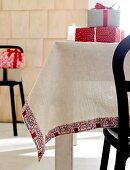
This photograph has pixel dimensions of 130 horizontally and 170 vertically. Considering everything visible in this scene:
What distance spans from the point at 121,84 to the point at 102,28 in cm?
48

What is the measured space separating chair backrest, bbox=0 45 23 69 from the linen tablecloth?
1879 millimetres

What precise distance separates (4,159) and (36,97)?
133cm

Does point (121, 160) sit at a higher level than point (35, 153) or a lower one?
higher

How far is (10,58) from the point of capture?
10.1 feet

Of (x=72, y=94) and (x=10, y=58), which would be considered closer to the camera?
(x=72, y=94)

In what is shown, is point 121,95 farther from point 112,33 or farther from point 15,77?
point 15,77

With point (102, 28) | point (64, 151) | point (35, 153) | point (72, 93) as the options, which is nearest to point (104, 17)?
point (102, 28)

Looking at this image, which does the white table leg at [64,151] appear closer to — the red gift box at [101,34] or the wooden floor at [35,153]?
the red gift box at [101,34]

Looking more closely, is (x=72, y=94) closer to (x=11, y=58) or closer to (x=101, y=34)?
(x=101, y=34)

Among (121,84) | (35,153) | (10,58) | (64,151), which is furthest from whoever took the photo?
(10,58)

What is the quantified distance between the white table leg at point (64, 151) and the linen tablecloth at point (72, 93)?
0.31m

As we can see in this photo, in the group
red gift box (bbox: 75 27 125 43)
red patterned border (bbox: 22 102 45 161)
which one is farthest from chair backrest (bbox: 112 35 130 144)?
red gift box (bbox: 75 27 125 43)

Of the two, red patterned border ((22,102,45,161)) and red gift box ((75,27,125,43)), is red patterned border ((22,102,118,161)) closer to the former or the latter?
red patterned border ((22,102,45,161))

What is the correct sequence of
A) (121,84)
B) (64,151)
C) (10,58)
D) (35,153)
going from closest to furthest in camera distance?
(121,84), (64,151), (35,153), (10,58)
